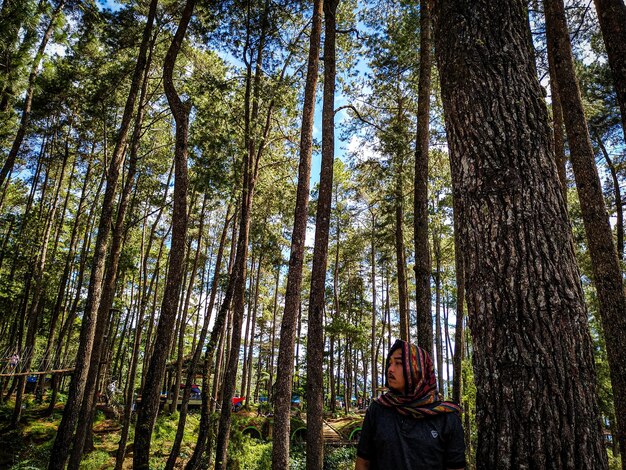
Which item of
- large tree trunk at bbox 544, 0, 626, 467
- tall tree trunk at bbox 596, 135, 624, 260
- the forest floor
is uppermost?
tall tree trunk at bbox 596, 135, 624, 260

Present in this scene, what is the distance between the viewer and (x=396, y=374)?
75.8 inches

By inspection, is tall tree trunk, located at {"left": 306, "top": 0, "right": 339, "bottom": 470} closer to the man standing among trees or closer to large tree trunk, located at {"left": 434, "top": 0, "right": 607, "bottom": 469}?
the man standing among trees

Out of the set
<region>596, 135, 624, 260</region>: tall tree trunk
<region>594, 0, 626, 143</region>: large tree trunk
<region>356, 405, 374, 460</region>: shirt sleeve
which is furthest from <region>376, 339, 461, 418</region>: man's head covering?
<region>596, 135, 624, 260</region>: tall tree trunk

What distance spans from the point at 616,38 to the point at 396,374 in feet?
17.2

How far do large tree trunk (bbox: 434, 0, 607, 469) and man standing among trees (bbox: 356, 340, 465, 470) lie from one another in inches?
11.1

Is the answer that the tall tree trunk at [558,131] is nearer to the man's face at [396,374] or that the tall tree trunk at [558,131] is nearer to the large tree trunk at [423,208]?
the large tree trunk at [423,208]

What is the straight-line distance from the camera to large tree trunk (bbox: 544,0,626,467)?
14.4 feet

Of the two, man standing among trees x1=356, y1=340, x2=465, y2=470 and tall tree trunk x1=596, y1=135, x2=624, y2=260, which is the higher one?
tall tree trunk x1=596, y1=135, x2=624, y2=260

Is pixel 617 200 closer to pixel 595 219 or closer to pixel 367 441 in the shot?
pixel 595 219

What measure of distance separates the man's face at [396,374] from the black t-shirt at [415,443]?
0.14 metres

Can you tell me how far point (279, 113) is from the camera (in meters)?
12.0

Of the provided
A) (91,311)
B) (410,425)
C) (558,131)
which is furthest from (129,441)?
(558,131)

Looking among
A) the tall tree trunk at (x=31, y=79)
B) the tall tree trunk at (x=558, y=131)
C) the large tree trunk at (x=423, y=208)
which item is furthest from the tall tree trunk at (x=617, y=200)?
the tall tree trunk at (x=31, y=79)

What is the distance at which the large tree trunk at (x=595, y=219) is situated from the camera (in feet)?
14.4
